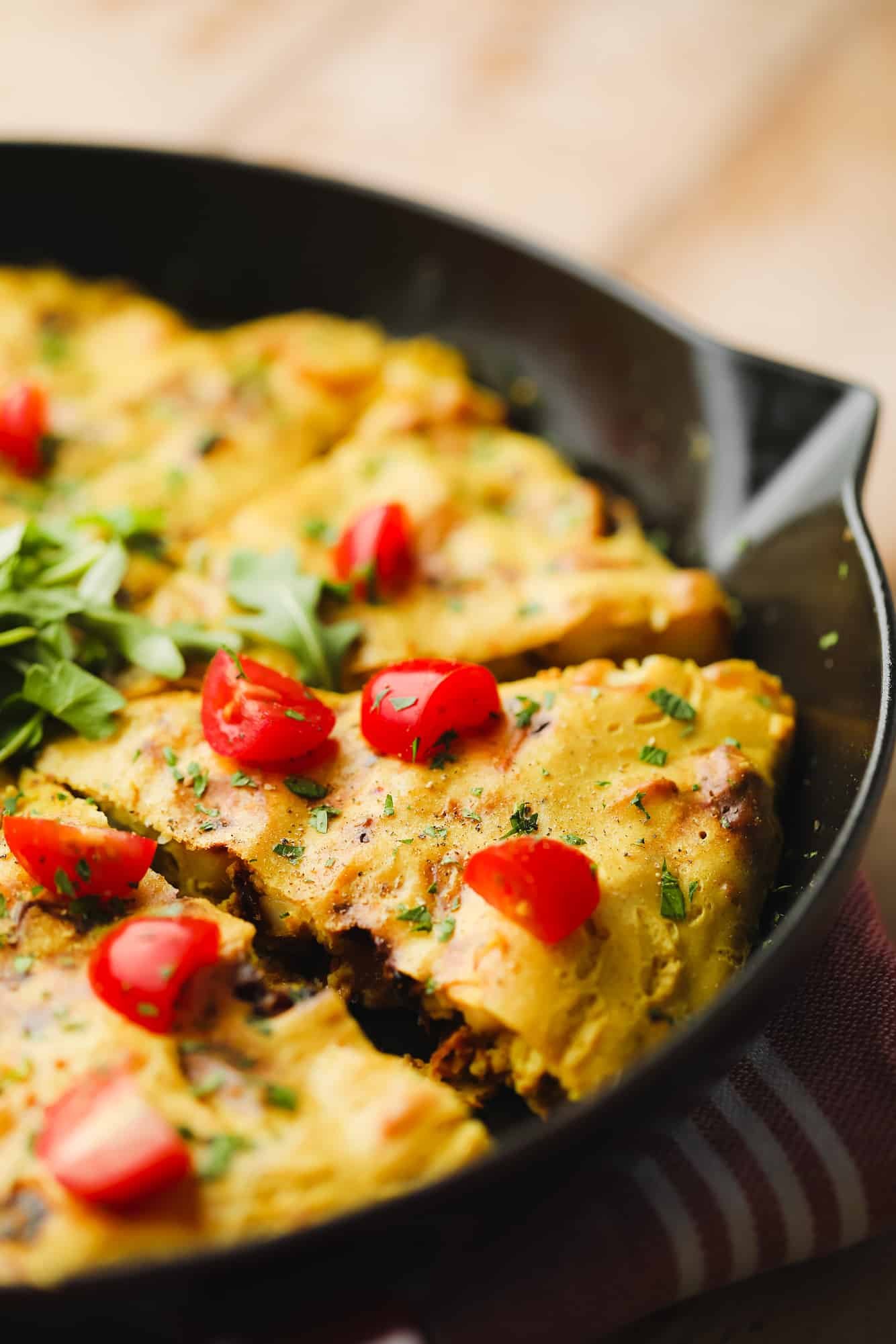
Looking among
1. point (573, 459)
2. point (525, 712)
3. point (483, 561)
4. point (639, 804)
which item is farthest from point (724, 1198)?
point (573, 459)

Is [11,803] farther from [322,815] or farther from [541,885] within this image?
[541,885]

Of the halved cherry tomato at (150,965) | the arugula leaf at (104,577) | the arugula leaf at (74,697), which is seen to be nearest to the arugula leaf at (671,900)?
the halved cherry tomato at (150,965)

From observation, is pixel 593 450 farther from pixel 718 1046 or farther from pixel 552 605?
pixel 718 1046

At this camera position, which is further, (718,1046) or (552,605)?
(552,605)

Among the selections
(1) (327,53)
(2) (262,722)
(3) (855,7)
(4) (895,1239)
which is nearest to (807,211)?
(3) (855,7)

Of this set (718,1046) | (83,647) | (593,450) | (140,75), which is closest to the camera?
(718,1046)

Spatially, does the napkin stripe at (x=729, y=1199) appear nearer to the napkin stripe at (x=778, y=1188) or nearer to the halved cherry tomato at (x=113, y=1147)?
the napkin stripe at (x=778, y=1188)

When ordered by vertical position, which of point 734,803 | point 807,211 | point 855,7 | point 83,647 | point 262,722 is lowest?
point 83,647
